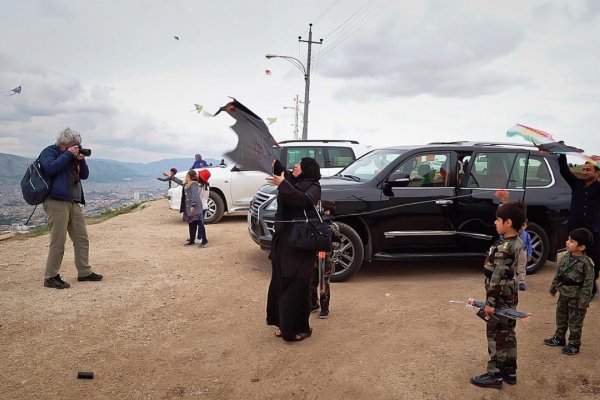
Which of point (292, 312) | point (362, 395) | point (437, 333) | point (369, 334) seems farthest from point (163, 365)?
point (437, 333)

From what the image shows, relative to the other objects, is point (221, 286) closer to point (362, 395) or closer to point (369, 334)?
point (369, 334)

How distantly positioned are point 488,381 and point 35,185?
16.9ft

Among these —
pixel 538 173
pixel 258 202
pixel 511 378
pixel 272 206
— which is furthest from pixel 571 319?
pixel 258 202

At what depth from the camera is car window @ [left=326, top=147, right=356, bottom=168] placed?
1078cm

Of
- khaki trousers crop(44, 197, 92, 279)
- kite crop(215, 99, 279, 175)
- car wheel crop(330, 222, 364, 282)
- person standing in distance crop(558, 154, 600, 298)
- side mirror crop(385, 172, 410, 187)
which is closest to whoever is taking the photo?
kite crop(215, 99, 279, 175)

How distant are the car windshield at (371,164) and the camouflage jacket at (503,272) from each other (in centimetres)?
316

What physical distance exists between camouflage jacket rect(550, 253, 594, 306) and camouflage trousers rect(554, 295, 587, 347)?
7 cm

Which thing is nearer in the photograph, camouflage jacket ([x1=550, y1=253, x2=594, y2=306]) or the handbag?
camouflage jacket ([x1=550, y1=253, x2=594, y2=306])

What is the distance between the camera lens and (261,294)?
5621mm

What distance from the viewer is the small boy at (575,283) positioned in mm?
3773

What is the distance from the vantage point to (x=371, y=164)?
268 inches

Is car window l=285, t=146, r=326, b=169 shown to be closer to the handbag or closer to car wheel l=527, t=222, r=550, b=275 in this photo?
car wheel l=527, t=222, r=550, b=275

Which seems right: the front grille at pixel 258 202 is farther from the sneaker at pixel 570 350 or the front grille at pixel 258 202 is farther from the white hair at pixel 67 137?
the sneaker at pixel 570 350

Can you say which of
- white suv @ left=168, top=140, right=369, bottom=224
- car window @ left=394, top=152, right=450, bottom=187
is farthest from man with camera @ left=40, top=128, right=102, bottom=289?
white suv @ left=168, top=140, right=369, bottom=224
